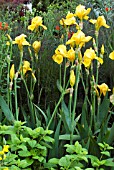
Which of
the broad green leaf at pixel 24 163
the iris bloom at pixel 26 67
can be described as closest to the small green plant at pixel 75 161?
the broad green leaf at pixel 24 163

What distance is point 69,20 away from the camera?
2881 mm

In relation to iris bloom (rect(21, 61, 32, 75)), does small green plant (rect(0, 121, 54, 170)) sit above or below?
below

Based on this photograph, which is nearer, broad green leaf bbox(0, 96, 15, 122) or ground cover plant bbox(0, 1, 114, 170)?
ground cover plant bbox(0, 1, 114, 170)

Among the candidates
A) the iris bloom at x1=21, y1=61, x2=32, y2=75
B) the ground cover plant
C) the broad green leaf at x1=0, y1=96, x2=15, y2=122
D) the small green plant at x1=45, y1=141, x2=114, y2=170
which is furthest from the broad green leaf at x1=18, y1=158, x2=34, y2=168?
the iris bloom at x1=21, y1=61, x2=32, y2=75

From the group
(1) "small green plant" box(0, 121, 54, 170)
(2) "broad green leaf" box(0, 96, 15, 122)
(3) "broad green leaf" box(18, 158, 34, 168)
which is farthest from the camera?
(2) "broad green leaf" box(0, 96, 15, 122)

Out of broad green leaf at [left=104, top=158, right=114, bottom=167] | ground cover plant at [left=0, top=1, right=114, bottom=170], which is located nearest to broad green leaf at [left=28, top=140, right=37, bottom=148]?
ground cover plant at [left=0, top=1, right=114, bottom=170]

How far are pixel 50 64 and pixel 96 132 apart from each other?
113 centimetres

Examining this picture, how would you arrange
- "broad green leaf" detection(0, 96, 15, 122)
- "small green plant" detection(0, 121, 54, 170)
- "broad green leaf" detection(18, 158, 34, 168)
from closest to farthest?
"broad green leaf" detection(18, 158, 34, 168), "small green plant" detection(0, 121, 54, 170), "broad green leaf" detection(0, 96, 15, 122)

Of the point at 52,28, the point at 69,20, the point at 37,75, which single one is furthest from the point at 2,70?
the point at 52,28

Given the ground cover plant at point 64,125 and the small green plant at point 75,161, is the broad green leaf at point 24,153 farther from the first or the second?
the small green plant at point 75,161

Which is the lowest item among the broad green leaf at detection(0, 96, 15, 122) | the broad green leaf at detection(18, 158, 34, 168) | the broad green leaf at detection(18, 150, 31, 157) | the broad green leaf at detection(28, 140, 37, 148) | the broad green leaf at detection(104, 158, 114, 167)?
the broad green leaf at detection(104, 158, 114, 167)

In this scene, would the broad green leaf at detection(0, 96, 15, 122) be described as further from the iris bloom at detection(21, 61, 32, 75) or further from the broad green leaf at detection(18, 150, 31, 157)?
the broad green leaf at detection(18, 150, 31, 157)

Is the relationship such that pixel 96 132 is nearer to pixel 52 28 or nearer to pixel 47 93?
pixel 47 93

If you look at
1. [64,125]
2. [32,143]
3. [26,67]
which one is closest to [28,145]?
[32,143]
